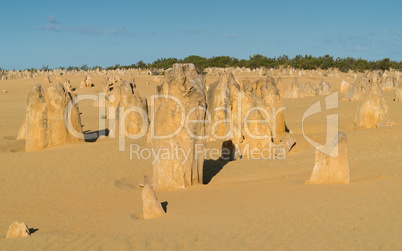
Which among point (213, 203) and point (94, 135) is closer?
point (213, 203)

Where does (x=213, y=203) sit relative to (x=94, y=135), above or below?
below

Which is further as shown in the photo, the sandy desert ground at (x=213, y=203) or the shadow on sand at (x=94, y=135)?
the shadow on sand at (x=94, y=135)

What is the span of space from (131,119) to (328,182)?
9169mm

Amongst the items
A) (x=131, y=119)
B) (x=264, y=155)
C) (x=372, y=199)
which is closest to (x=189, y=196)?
(x=372, y=199)

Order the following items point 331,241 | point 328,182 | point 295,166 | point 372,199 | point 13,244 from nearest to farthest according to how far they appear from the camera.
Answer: point 331,241 < point 13,244 < point 372,199 < point 328,182 < point 295,166

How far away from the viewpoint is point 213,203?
6.61 metres

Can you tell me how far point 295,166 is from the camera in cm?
955

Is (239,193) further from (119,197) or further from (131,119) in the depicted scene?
(131,119)

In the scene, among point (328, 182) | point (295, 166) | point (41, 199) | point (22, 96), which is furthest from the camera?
point (22, 96)

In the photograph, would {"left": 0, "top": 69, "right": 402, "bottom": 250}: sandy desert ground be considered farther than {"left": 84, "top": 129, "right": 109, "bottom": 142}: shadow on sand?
No

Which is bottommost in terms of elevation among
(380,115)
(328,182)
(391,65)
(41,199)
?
(41,199)

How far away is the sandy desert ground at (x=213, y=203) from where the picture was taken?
4734 mm

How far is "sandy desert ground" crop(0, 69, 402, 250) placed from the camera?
4734 millimetres

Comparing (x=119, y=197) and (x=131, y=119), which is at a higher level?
(x=131, y=119)
